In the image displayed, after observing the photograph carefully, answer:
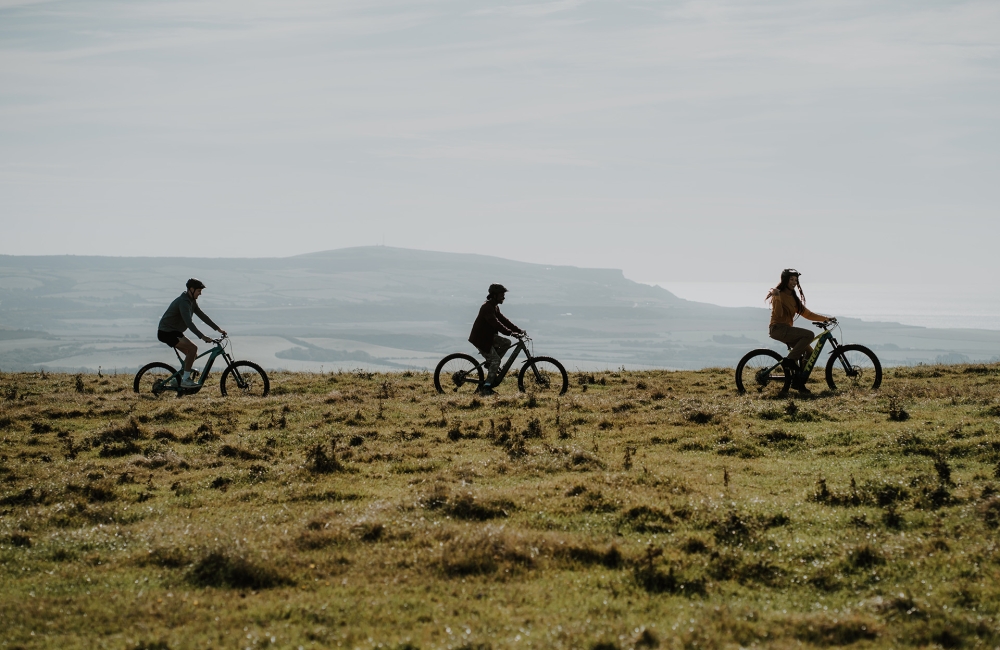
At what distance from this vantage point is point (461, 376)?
23.8 m

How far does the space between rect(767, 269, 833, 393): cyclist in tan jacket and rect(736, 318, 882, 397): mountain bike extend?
18cm

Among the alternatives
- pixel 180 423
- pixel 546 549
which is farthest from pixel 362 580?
pixel 180 423

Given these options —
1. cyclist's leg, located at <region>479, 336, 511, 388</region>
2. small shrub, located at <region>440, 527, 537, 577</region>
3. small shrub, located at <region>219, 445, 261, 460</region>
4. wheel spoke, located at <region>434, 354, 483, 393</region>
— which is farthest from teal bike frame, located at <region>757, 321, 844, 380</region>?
small shrub, located at <region>440, 527, 537, 577</region>

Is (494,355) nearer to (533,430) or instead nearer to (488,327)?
(488,327)

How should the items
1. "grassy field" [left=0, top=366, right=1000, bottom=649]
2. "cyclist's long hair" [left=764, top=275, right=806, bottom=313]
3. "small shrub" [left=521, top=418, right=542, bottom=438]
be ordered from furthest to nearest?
"cyclist's long hair" [left=764, top=275, right=806, bottom=313] < "small shrub" [left=521, top=418, right=542, bottom=438] < "grassy field" [left=0, top=366, right=1000, bottom=649]

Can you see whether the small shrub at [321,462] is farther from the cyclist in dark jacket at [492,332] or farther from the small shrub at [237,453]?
the cyclist in dark jacket at [492,332]

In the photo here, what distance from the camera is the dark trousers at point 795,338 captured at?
21.4 m

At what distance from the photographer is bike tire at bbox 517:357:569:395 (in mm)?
23359

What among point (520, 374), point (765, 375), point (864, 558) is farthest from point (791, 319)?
point (864, 558)

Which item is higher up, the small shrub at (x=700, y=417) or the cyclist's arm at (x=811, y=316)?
the cyclist's arm at (x=811, y=316)

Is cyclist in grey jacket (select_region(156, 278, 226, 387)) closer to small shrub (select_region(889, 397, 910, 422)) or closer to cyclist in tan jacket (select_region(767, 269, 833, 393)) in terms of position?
cyclist in tan jacket (select_region(767, 269, 833, 393))

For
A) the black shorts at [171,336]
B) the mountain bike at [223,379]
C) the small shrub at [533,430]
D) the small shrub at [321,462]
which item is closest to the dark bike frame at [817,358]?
the small shrub at [533,430]

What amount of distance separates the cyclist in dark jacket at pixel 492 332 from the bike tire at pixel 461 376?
39 cm

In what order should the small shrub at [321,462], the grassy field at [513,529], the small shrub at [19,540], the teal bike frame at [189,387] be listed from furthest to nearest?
1. the teal bike frame at [189,387]
2. the small shrub at [321,462]
3. the small shrub at [19,540]
4. the grassy field at [513,529]
